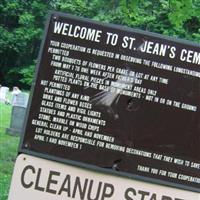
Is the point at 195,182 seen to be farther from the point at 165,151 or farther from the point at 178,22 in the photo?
the point at 178,22

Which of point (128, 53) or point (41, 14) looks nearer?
point (128, 53)

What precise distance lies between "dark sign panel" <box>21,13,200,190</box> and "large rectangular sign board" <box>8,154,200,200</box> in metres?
0.07

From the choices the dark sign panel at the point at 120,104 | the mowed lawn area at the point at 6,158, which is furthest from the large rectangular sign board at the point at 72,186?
the mowed lawn area at the point at 6,158

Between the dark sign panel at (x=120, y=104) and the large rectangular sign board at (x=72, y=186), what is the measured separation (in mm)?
73

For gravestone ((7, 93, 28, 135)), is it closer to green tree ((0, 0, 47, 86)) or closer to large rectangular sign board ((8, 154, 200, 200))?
large rectangular sign board ((8, 154, 200, 200))

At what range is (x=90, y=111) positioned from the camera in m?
4.04

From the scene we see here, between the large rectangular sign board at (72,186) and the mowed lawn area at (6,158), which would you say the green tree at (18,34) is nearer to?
the mowed lawn area at (6,158)

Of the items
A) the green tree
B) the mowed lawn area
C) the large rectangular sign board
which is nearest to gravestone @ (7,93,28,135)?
the mowed lawn area

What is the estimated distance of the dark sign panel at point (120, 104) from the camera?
13.0ft

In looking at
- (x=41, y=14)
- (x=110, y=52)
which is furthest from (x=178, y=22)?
(x=41, y=14)

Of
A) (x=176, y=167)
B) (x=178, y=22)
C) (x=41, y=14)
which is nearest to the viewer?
(x=176, y=167)

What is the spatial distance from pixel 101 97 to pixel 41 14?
47773mm

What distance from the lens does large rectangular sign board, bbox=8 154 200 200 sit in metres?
4.00

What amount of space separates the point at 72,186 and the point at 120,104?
606 mm
